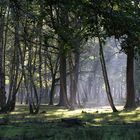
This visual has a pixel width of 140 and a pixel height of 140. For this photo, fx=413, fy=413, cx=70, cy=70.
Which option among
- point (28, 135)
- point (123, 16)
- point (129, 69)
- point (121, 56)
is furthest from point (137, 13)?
point (121, 56)

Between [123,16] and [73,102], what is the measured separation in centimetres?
2650

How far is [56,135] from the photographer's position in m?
10.3

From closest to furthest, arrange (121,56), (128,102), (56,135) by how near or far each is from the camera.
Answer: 1. (56,135)
2. (128,102)
3. (121,56)

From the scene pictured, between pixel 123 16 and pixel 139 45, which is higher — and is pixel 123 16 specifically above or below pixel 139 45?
above

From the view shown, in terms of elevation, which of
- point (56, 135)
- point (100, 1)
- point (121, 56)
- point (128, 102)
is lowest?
point (56, 135)

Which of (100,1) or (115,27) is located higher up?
(100,1)

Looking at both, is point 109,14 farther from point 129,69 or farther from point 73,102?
point 73,102

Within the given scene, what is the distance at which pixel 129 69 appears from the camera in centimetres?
2945

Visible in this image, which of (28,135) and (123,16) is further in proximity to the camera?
(123,16)

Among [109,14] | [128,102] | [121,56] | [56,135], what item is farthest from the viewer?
[121,56]

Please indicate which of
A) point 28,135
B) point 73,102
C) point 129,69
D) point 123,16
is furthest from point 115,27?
point 73,102

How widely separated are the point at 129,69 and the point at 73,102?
30.7ft

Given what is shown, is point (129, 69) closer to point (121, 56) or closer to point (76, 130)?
point (76, 130)

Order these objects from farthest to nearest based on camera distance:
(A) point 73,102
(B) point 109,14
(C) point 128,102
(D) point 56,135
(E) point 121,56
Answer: (E) point 121,56, (A) point 73,102, (C) point 128,102, (B) point 109,14, (D) point 56,135
